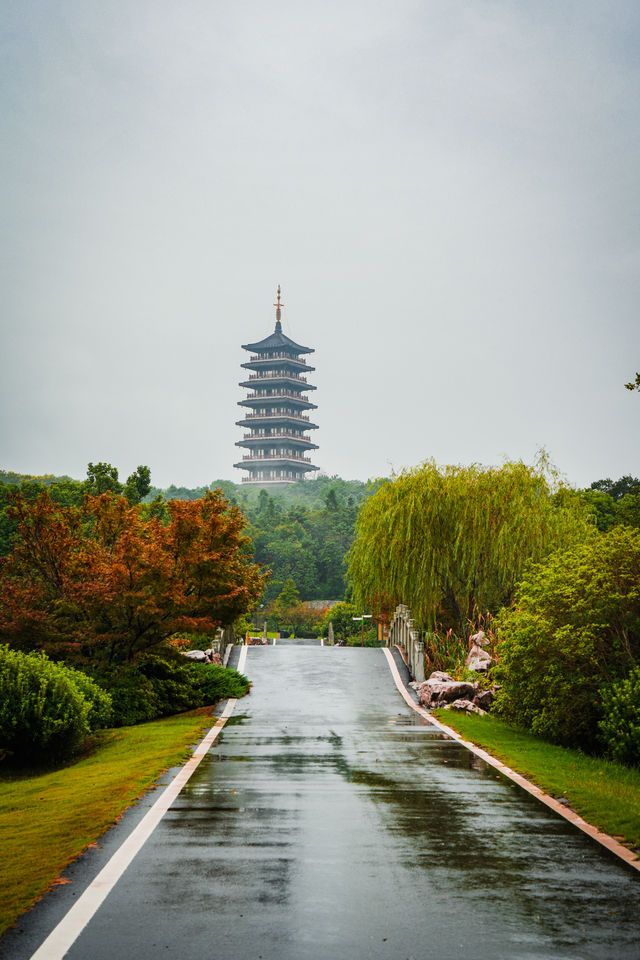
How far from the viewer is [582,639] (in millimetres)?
13266

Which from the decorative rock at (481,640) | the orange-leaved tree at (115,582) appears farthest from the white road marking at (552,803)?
the orange-leaved tree at (115,582)

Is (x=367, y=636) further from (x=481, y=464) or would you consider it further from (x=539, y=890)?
(x=539, y=890)

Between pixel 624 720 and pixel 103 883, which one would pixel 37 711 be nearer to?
pixel 103 883

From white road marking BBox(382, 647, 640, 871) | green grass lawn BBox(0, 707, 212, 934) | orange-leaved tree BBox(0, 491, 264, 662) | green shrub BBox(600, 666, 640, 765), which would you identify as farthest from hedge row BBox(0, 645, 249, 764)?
green shrub BBox(600, 666, 640, 765)

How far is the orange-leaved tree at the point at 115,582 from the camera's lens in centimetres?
1831

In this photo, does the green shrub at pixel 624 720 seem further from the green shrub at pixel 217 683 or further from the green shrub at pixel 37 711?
the green shrub at pixel 217 683

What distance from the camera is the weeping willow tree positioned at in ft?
92.6

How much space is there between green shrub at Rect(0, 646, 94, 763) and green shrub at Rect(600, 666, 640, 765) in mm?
7393

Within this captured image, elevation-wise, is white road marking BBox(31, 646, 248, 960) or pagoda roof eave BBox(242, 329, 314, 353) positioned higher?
pagoda roof eave BBox(242, 329, 314, 353)

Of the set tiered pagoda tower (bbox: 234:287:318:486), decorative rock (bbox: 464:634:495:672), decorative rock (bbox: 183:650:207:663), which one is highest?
tiered pagoda tower (bbox: 234:287:318:486)

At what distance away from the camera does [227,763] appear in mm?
11188

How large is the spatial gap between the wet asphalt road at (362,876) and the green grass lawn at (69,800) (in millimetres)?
545

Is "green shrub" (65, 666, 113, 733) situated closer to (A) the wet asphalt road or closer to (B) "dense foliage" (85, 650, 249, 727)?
(B) "dense foliage" (85, 650, 249, 727)

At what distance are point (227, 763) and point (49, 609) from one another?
351 inches
